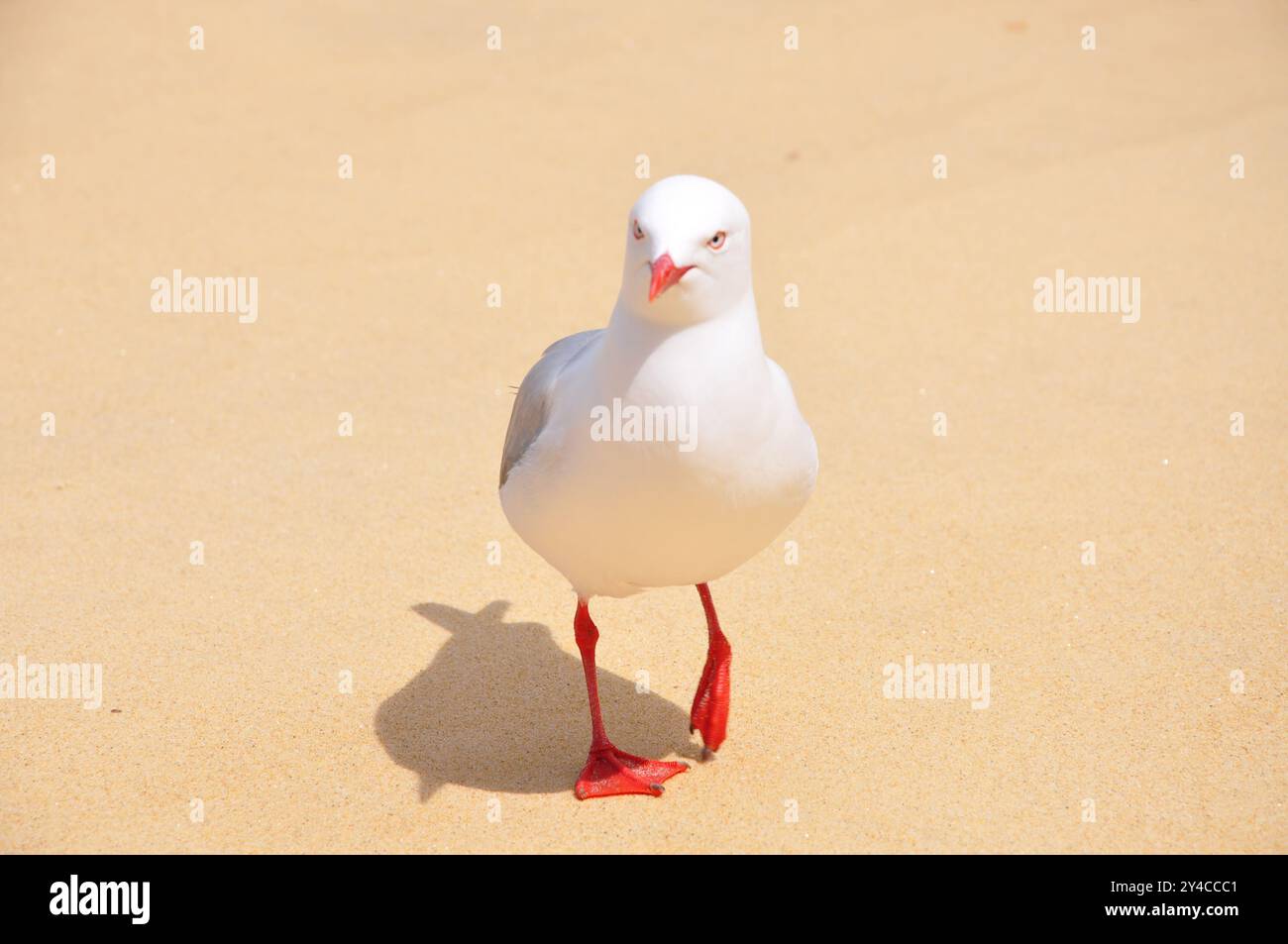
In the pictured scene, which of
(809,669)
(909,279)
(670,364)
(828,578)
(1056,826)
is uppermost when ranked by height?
(909,279)

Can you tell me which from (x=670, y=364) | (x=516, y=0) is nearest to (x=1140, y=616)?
(x=670, y=364)

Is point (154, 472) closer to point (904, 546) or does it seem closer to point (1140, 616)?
point (904, 546)

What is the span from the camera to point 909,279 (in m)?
7.25

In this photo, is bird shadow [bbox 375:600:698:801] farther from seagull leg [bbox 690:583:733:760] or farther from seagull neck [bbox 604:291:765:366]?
seagull neck [bbox 604:291:765:366]

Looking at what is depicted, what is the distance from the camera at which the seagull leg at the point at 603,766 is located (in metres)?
3.91

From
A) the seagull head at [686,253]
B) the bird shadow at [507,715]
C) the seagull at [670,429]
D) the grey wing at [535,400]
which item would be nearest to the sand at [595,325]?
the bird shadow at [507,715]

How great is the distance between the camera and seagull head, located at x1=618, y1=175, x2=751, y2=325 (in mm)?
3084

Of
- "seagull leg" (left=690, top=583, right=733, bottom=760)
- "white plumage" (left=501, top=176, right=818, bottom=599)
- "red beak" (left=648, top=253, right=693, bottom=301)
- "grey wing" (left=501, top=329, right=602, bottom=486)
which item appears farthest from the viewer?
"seagull leg" (left=690, top=583, right=733, bottom=760)

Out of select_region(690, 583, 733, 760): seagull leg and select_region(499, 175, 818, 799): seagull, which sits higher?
select_region(499, 175, 818, 799): seagull

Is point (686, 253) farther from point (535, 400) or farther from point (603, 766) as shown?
point (603, 766)

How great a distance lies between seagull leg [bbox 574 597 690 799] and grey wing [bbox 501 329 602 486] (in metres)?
0.51

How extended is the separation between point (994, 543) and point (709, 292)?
92.6 inches

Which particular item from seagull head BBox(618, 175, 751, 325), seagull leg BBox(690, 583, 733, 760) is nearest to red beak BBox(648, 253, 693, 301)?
seagull head BBox(618, 175, 751, 325)

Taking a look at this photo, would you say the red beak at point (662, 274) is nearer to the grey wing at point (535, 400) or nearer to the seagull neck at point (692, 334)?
the seagull neck at point (692, 334)
